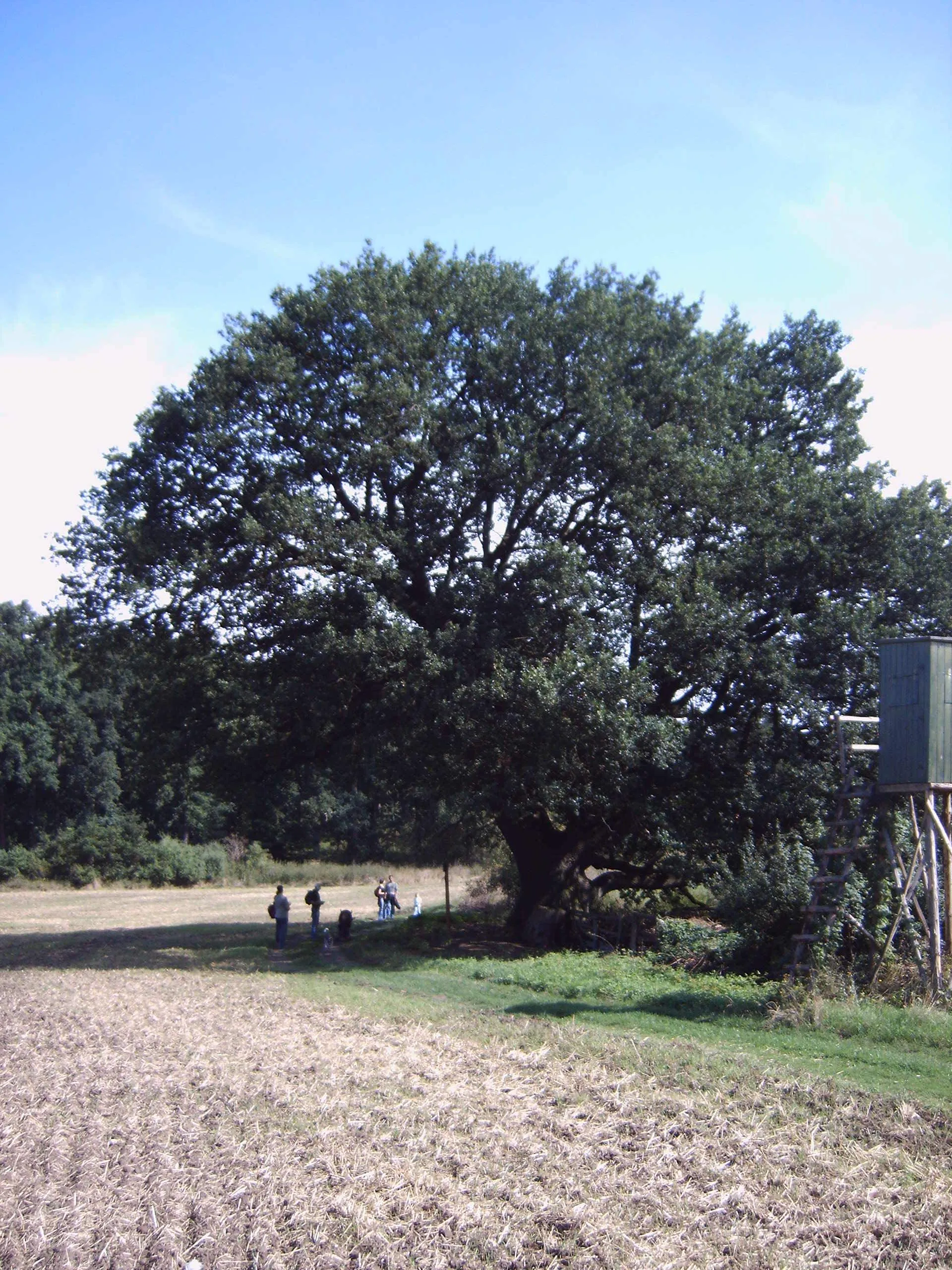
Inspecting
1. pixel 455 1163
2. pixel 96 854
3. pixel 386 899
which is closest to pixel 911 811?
pixel 455 1163

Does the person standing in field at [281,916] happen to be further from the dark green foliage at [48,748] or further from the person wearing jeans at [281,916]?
the dark green foliage at [48,748]

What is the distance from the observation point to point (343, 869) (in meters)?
68.3

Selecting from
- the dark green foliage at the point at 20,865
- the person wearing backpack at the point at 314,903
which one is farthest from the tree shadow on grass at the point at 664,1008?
the dark green foliage at the point at 20,865

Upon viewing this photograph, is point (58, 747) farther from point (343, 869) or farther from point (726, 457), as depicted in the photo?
point (726, 457)

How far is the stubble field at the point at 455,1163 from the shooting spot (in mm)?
7348

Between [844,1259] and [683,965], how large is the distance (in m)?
12.2

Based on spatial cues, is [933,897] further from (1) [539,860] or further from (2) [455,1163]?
(1) [539,860]

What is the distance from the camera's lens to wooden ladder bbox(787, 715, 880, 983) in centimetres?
1538

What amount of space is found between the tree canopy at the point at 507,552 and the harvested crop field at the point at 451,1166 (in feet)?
36.3

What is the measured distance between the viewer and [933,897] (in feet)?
46.9

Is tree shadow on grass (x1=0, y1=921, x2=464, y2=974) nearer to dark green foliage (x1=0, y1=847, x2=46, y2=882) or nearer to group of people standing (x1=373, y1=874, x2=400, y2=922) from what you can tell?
group of people standing (x1=373, y1=874, x2=400, y2=922)

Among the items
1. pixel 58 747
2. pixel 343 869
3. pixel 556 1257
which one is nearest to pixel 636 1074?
pixel 556 1257

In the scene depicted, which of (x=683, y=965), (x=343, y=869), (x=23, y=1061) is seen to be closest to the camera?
(x=23, y=1061)

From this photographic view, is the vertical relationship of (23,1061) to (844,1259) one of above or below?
below
